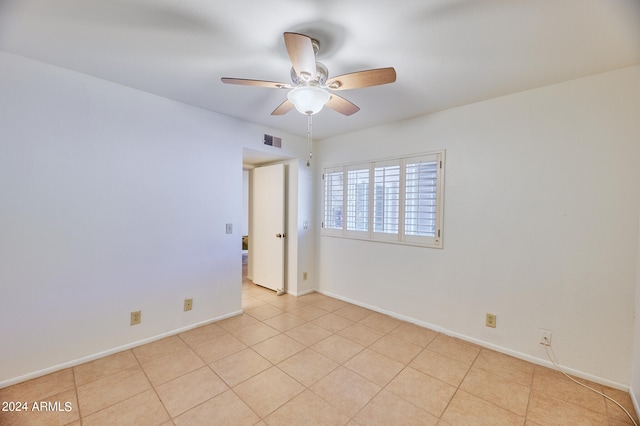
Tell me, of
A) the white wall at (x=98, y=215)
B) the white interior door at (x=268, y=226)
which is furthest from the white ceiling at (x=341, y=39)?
the white interior door at (x=268, y=226)

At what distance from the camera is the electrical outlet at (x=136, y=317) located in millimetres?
2324

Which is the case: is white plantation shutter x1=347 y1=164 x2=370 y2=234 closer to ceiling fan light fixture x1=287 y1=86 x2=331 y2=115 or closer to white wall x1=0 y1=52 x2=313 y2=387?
white wall x1=0 y1=52 x2=313 y2=387

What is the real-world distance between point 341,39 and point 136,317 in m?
2.81

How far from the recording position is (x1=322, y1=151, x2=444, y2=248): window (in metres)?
2.76

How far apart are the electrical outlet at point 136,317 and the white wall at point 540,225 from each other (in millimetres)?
2680

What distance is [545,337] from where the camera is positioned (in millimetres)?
2127

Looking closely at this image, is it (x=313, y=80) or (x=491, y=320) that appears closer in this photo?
(x=313, y=80)

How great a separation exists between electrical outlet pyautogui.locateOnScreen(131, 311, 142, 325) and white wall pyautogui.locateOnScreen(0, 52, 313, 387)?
2.1 inches

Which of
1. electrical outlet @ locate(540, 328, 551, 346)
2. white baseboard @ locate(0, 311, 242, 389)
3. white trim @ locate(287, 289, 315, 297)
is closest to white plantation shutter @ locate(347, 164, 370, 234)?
white trim @ locate(287, 289, 315, 297)

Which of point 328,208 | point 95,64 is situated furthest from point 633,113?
point 95,64

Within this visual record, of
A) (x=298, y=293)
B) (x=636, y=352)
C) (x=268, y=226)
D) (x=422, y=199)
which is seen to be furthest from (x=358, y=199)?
(x=636, y=352)

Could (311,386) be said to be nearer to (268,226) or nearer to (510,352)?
(510,352)

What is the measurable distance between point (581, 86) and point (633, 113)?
375mm

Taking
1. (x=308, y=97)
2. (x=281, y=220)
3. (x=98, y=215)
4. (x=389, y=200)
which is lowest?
(x=281, y=220)
